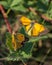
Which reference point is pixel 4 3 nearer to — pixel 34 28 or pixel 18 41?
pixel 34 28

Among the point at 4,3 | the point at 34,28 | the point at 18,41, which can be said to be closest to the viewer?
the point at 18,41

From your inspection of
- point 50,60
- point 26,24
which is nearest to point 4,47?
point 26,24

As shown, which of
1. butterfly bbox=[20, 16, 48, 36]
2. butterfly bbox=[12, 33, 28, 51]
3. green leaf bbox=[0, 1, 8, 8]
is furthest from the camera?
green leaf bbox=[0, 1, 8, 8]

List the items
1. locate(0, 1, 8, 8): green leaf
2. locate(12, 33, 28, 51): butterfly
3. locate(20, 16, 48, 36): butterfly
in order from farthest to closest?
locate(0, 1, 8, 8): green leaf, locate(20, 16, 48, 36): butterfly, locate(12, 33, 28, 51): butterfly

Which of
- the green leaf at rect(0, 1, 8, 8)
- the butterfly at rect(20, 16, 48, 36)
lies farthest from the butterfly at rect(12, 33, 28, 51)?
the green leaf at rect(0, 1, 8, 8)

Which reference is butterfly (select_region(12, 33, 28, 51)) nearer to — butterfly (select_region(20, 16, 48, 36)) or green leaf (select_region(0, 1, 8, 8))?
butterfly (select_region(20, 16, 48, 36))

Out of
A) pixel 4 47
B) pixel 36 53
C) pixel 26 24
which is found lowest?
pixel 36 53

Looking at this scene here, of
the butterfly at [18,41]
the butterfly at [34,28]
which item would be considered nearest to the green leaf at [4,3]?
the butterfly at [34,28]

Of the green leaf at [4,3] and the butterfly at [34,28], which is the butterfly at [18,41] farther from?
the green leaf at [4,3]

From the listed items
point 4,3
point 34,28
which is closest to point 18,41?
point 34,28

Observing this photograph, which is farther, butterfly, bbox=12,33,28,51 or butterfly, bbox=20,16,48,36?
butterfly, bbox=20,16,48,36

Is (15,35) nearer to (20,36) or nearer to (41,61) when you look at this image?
(20,36)
